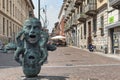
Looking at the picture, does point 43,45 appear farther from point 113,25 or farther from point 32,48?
point 113,25

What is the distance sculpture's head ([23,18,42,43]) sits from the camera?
25.0 ft

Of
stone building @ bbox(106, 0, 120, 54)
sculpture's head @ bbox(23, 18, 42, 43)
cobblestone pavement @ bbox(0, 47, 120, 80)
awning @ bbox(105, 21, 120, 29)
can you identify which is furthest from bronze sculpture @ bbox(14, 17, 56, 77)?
awning @ bbox(105, 21, 120, 29)

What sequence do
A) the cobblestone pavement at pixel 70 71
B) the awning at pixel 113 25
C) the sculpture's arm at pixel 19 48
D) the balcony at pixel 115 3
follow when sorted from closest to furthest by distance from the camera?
the sculpture's arm at pixel 19 48
the cobblestone pavement at pixel 70 71
the balcony at pixel 115 3
the awning at pixel 113 25

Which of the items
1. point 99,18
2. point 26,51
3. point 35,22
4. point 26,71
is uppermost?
point 99,18

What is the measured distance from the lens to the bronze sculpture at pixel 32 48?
25.0 feet

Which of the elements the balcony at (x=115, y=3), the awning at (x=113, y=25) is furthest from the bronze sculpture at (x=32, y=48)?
the awning at (x=113, y=25)

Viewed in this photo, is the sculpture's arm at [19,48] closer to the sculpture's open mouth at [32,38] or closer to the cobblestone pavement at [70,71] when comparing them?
the sculpture's open mouth at [32,38]

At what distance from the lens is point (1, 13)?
144ft

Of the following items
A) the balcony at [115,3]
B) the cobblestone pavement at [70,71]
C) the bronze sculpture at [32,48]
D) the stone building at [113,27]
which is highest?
the balcony at [115,3]

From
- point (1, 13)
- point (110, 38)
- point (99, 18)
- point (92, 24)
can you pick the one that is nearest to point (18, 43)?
point (110, 38)

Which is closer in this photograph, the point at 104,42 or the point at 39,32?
the point at 39,32

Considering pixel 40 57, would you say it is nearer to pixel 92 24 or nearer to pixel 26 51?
pixel 26 51

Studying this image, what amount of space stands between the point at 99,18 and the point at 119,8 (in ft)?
26.6

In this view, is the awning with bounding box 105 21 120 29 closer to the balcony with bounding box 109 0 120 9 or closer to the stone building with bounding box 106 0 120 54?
the stone building with bounding box 106 0 120 54
